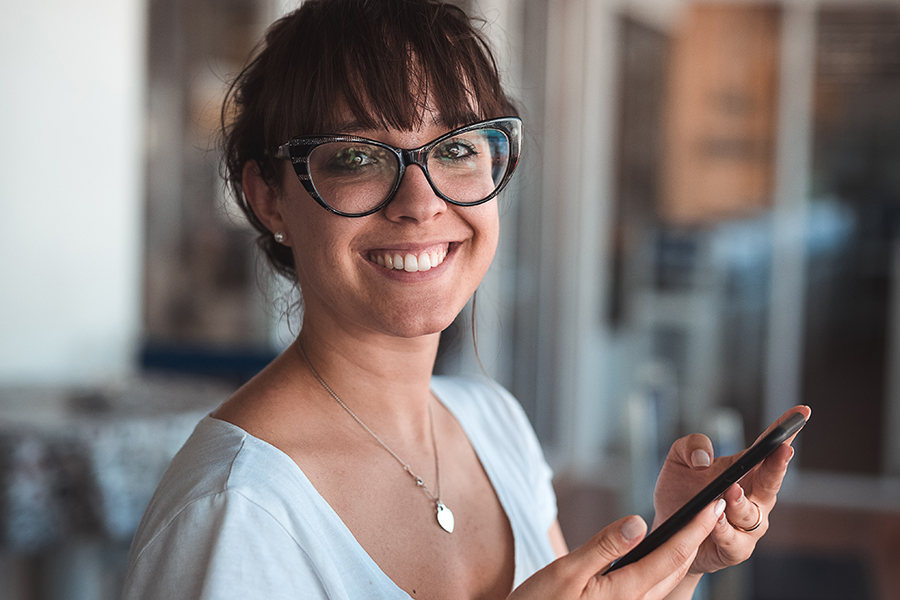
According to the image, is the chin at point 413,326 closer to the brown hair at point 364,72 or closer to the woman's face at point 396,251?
the woman's face at point 396,251

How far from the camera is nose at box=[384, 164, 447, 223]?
0.93 m

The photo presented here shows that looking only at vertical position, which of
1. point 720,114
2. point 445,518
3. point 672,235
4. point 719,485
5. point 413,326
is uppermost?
point 720,114

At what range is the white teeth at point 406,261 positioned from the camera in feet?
3.13

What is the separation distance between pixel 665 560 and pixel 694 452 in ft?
0.68

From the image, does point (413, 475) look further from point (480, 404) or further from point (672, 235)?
point (672, 235)

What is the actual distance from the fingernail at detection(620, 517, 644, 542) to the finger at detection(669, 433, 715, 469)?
0.22 metres

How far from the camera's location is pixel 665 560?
2.71ft

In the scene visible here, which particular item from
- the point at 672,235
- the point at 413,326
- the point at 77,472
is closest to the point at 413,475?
the point at 413,326

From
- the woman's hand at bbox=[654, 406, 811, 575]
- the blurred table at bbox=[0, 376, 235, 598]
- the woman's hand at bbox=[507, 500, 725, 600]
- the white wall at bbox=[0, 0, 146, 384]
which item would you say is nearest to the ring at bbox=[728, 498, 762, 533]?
the woman's hand at bbox=[654, 406, 811, 575]

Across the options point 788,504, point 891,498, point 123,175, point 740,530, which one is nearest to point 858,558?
point 788,504

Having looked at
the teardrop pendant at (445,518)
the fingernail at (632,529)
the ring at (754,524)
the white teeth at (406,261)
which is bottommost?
the teardrop pendant at (445,518)

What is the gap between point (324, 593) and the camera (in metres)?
0.84

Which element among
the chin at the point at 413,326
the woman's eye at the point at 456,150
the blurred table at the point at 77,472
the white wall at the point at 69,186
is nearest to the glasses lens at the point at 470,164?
the woman's eye at the point at 456,150

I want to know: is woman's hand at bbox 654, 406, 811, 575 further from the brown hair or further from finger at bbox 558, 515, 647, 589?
the brown hair
